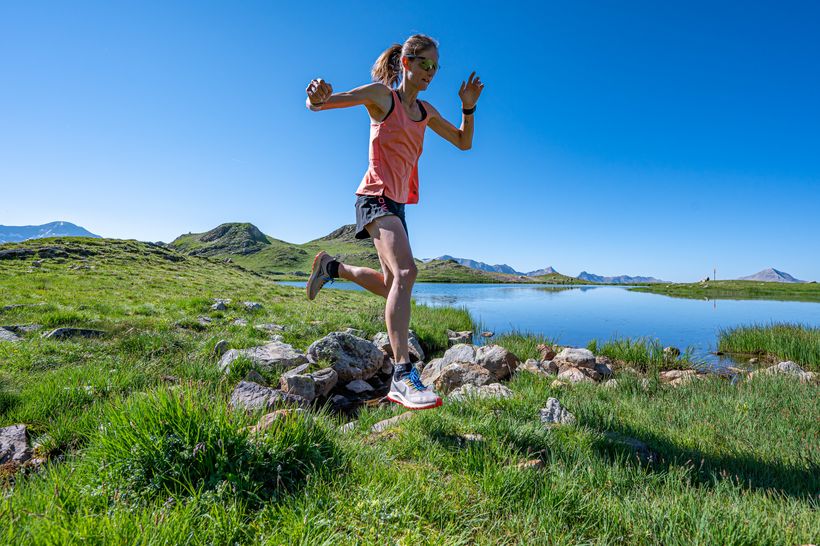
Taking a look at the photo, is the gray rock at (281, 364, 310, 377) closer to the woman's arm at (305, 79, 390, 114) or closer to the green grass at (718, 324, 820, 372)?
the woman's arm at (305, 79, 390, 114)

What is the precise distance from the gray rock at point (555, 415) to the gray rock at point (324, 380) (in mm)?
3237

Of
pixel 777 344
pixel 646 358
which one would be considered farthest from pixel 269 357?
pixel 777 344

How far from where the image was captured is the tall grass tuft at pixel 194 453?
6.73 feet

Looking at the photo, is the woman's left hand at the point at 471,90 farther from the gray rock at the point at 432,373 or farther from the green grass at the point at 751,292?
the green grass at the point at 751,292

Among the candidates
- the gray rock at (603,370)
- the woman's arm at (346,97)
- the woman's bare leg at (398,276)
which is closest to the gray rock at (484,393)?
the woman's bare leg at (398,276)

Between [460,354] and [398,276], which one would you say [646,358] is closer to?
[460,354]

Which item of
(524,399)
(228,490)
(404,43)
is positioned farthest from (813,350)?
(228,490)

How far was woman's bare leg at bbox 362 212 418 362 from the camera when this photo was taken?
3.53 m

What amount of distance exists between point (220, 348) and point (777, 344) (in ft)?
53.9

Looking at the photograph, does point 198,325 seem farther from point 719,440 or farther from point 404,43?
point 719,440

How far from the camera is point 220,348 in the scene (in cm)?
661

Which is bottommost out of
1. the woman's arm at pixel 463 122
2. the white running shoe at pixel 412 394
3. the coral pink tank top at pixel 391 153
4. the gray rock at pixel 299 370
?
the gray rock at pixel 299 370

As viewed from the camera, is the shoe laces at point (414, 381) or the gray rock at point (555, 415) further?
the gray rock at point (555, 415)

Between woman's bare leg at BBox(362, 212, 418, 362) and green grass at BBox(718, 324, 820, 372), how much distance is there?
40.0 feet
